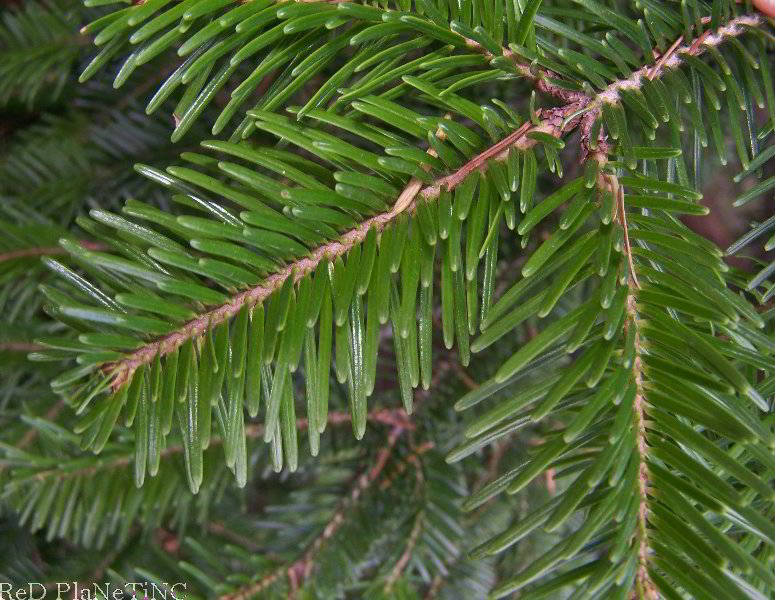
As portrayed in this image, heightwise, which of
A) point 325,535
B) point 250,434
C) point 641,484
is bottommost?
point 641,484

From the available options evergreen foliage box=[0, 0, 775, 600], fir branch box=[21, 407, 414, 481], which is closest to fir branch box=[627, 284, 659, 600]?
evergreen foliage box=[0, 0, 775, 600]

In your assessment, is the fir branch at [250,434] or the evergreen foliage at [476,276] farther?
the fir branch at [250,434]

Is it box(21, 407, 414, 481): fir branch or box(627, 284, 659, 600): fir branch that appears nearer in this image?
box(627, 284, 659, 600): fir branch

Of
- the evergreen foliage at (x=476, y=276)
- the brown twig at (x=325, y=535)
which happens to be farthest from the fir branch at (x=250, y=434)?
the evergreen foliage at (x=476, y=276)

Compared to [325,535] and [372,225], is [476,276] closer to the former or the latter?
[372,225]

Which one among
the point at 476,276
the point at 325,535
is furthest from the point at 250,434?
the point at 476,276

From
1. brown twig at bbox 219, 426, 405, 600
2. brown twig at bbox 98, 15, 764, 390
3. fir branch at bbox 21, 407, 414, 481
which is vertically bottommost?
brown twig at bbox 219, 426, 405, 600

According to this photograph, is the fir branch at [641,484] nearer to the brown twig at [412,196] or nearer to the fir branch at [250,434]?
the brown twig at [412,196]

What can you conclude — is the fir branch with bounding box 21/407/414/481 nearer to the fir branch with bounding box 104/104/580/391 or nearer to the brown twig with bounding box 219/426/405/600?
the brown twig with bounding box 219/426/405/600

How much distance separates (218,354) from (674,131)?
0.27m

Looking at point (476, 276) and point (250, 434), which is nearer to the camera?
point (476, 276)

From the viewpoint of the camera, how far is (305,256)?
34 centimetres

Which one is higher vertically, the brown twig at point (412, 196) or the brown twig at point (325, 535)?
the brown twig at point (412, 196)

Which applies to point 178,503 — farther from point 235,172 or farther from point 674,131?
point 674,131
